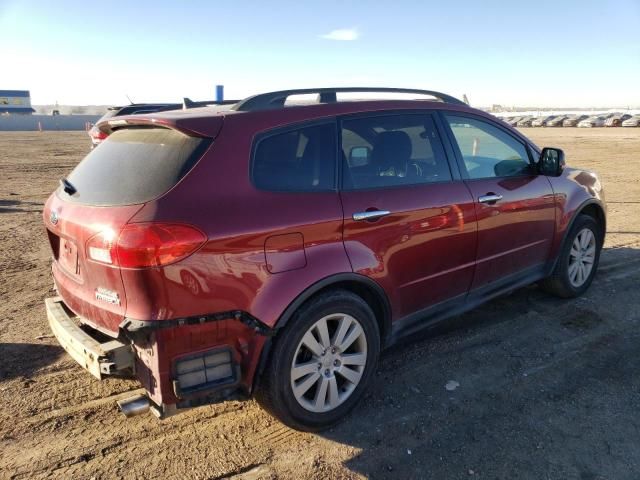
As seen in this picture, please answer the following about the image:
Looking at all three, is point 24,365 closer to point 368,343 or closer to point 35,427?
point 35,427

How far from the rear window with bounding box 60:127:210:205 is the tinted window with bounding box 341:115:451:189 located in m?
0.98

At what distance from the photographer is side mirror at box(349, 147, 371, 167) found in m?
3.14

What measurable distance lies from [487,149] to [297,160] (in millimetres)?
2020

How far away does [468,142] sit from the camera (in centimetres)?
398

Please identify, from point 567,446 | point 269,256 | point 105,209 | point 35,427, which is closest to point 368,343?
point 269,256

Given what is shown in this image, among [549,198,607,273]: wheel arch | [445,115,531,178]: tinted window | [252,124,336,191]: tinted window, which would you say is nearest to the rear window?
[252,124,336,191]: tinted window

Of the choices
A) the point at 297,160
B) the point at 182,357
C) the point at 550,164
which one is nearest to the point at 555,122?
the point at 550,164

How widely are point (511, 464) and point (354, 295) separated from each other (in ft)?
4.13

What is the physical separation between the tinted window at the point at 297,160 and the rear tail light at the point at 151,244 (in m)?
0.51

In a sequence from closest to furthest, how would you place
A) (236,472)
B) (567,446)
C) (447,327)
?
(236,472)
(567,446)
(447,327)

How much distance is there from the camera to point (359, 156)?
3.20 metres

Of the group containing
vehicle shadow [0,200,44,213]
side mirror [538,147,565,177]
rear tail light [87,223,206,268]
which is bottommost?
vehicle shadow [0,200,44,213]

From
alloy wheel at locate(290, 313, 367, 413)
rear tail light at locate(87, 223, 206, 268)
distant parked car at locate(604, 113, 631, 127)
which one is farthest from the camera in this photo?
distant parked car at locate(604, 113, 631, 127)

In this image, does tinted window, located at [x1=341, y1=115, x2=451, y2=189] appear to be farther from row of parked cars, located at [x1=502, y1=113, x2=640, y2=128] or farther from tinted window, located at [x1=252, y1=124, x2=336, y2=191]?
row of parked cars, located at [x1=502, y1=113, x2=640, y2=128]
